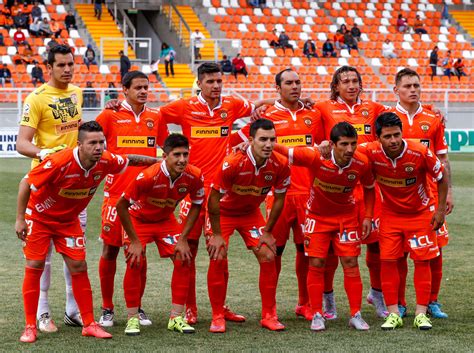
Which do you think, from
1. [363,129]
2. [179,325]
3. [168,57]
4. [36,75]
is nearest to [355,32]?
[168,57]

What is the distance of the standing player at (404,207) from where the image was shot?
7.55m

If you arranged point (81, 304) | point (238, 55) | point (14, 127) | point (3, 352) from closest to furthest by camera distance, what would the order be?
point (3, 352) < point (81, 304) < point (14, 127) < point (238, 55)

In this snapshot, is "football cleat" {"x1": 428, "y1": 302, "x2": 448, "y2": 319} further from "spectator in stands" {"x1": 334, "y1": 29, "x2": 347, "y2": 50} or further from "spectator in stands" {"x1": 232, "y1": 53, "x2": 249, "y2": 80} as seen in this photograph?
"spectator in stands" {"x1": 334, "y1": 29, "x2": 347, "y2": 50}

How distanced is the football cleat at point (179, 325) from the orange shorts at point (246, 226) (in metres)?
0.78

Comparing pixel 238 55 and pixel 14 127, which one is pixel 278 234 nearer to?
pixel 14 127

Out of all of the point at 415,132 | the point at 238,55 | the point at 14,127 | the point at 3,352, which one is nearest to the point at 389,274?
the point at 415,132

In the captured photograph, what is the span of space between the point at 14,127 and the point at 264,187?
55.9 ft

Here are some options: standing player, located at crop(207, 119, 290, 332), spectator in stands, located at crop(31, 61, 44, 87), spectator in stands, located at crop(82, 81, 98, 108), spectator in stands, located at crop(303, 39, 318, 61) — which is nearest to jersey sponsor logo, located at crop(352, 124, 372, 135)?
standing player, located at crop(207, 119, 290, 332)

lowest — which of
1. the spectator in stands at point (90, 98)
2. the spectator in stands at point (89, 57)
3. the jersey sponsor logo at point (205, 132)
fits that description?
the spectator in stands at point (90, 98)

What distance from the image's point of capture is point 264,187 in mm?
7770

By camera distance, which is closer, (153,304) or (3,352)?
(3,352)

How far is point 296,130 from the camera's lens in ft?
27.5

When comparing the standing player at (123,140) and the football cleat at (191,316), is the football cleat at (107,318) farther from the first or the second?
the football cleat at (191,316)

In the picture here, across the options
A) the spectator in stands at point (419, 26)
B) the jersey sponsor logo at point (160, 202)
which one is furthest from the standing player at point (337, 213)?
the spectator in stands at point (419, 26)
